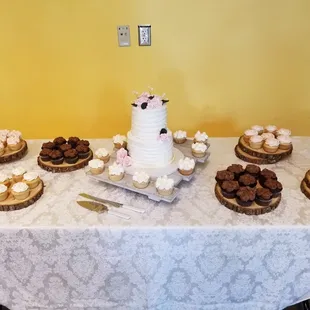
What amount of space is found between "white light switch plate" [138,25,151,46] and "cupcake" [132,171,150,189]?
1085 mm

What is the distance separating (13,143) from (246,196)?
1.05 meters

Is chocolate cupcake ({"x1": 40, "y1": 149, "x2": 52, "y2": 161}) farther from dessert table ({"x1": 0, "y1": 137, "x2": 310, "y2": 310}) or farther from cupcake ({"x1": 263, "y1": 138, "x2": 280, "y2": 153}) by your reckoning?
cupcake ({"x1": 263, "y1": 138, "x2": 280, "y2": 153})

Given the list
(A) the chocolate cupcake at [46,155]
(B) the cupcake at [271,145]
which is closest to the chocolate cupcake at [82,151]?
(A) the chocolate cupcake at [46,155]

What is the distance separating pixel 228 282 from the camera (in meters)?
1.31

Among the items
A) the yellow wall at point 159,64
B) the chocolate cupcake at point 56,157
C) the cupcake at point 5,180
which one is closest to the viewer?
the cupcake at point 5,180

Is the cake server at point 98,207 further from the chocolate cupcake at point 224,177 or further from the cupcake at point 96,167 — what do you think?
the chocolate cupcake at point 224,177

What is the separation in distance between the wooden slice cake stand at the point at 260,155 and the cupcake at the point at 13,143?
→ 103 cm

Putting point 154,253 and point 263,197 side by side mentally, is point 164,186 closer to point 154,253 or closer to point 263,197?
point 154,253

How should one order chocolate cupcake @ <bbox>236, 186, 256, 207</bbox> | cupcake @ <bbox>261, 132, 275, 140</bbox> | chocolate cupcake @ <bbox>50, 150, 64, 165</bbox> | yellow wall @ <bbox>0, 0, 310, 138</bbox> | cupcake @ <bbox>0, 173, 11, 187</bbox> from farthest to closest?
yellow wall @ <bbox>0, 0, 310, 138</bbox> → cupcake @ <bbox>261, 132, 275, 140</bbox> → chocolate cupcake @ <bbox>50, 150, 64, 165</bbox> → cupcake @ <bbox>0, 173, 11, 187</bbox> → chocolate cupcake @ <bbox>236, 186, 256, 207</bbox>

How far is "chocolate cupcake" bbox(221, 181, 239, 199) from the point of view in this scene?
125cm

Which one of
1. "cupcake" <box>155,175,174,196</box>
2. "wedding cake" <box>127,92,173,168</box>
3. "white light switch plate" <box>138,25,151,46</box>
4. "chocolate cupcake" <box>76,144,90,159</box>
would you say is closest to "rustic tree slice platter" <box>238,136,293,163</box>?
"wedding cake" <box>127,92,173,168</box>

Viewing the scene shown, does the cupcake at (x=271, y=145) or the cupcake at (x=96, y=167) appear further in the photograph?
the cupcake at (x=271, y=145)

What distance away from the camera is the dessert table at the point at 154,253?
3.96 ft

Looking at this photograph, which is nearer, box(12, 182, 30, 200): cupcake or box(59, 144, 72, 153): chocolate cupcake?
box(12, 182, 30, 200): cupcake
